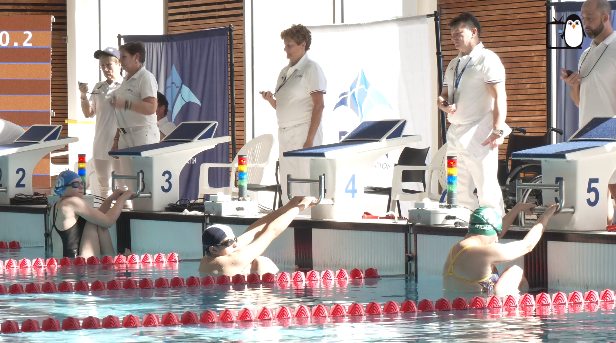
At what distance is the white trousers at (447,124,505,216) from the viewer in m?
6.86

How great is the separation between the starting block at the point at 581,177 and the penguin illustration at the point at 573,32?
2040 millimetres

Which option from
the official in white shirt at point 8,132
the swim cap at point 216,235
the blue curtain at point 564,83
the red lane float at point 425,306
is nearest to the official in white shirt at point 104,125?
the official in white shirt at point 8,132

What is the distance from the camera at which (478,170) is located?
6906 millimetres

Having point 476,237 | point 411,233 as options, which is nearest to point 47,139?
point 411,233

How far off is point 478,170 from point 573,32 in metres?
2.00

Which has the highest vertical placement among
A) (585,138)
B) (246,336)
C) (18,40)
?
(18,40)

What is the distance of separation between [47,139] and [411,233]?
4844mm

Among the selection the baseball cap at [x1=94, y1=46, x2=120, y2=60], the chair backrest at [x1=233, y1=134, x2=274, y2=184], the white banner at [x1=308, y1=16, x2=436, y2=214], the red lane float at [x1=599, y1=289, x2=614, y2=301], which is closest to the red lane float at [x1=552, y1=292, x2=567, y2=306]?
the red lane float at [x1=599, y1=289, x2=614, y2=301]

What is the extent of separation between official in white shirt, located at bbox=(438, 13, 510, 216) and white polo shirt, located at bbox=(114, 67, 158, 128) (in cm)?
284

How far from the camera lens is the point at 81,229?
8.00 metres

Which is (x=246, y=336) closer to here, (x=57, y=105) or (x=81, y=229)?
(x=81, y=229)

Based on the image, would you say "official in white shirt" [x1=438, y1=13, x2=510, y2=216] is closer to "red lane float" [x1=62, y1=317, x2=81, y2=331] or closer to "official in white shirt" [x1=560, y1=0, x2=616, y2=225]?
"official in white shirt" [x1=560, y1=0, x2=616, y2=225]

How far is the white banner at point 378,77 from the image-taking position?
9.58m

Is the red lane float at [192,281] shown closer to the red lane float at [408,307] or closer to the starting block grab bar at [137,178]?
the red lane float at [408,307]
